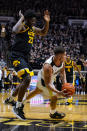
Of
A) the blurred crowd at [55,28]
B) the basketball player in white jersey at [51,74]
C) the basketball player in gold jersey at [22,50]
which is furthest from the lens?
the blurred crowd at [55,28]

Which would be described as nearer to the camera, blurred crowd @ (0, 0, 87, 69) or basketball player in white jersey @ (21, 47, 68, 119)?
basketball player in white jersey @ (21, 47, 68, 119)

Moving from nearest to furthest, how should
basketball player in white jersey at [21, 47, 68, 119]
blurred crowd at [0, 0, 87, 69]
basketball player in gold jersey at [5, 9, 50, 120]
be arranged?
basketball player in white jersey at [21, 47, 68, 119] < basketball player in gold jersey at [5, 9, 50, 120] < blurred crowd at [0, 0, 87, 69]

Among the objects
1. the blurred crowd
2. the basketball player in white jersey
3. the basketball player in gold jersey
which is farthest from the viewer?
the blurred crowd

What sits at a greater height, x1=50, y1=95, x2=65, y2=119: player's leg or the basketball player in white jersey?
the basketball player in white jersey

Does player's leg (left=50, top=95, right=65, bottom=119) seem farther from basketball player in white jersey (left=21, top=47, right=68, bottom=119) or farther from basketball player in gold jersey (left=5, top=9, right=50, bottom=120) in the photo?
basketball player in gold jersey (left=5, top=9, right=50, bottom=120)

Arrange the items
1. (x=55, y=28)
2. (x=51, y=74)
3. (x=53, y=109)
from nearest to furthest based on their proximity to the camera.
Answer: (x=51, y=74) < (x=53, y=109) < (x=55, y=28)

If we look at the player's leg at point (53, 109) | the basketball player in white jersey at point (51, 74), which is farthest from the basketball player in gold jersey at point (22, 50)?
the player's leg at point (53, 109)

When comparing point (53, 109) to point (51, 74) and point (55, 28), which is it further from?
point (55, 28)

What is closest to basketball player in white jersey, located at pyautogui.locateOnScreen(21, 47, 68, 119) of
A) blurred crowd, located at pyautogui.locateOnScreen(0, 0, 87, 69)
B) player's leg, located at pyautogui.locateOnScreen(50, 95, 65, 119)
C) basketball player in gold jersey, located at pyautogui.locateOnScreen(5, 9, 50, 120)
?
player's leg, located at pyautogui.locateOnScreen(50, 95, 65, 119)

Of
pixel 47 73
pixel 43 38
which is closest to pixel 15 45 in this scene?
pixel 47 73

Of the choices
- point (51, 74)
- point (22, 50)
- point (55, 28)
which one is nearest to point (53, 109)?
point (51, 74)

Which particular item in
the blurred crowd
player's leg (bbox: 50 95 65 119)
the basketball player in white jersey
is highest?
the blurred crowd

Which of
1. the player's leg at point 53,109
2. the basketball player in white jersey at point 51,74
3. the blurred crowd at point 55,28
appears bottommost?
the player's leg at point 53,109

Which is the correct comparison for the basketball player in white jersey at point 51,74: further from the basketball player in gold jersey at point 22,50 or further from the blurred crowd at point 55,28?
the blurred crowd at point 55,28
